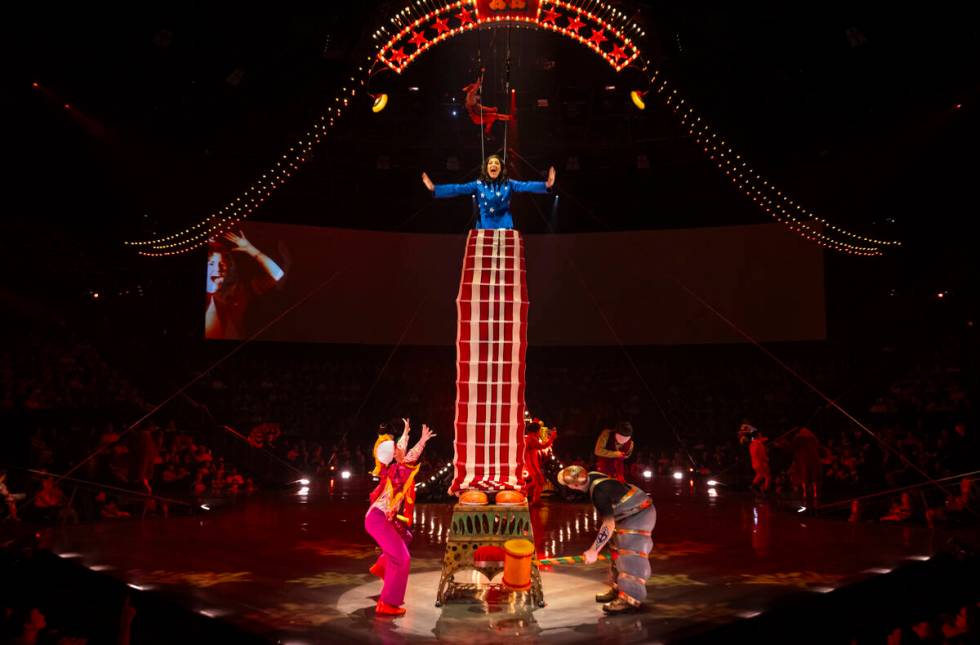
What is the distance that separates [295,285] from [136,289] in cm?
296

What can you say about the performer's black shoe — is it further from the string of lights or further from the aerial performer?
the string of lights

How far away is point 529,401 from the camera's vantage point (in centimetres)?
1848

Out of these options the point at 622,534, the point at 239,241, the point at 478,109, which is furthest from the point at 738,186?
the point at 622,534

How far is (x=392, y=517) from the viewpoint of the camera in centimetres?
641

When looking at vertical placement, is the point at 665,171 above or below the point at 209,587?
above

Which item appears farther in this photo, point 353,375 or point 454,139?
point 353,375

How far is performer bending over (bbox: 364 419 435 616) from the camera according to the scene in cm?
624

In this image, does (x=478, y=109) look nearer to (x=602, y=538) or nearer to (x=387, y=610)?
(x=602, y=538)

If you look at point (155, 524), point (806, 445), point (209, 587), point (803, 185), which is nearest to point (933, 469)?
point (806, 445)

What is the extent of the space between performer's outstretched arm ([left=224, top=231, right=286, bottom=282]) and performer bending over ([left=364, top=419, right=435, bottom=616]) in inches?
411

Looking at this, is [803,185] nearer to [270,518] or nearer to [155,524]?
[270,518]

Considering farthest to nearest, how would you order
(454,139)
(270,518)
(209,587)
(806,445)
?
(454,139) < (806,445) < (270,518) < (209,587)

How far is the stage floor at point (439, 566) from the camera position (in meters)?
5.91

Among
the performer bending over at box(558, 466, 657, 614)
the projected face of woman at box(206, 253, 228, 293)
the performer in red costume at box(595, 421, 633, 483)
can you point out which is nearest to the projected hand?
the projected face of woman at box(206, 253, 228, 293)
